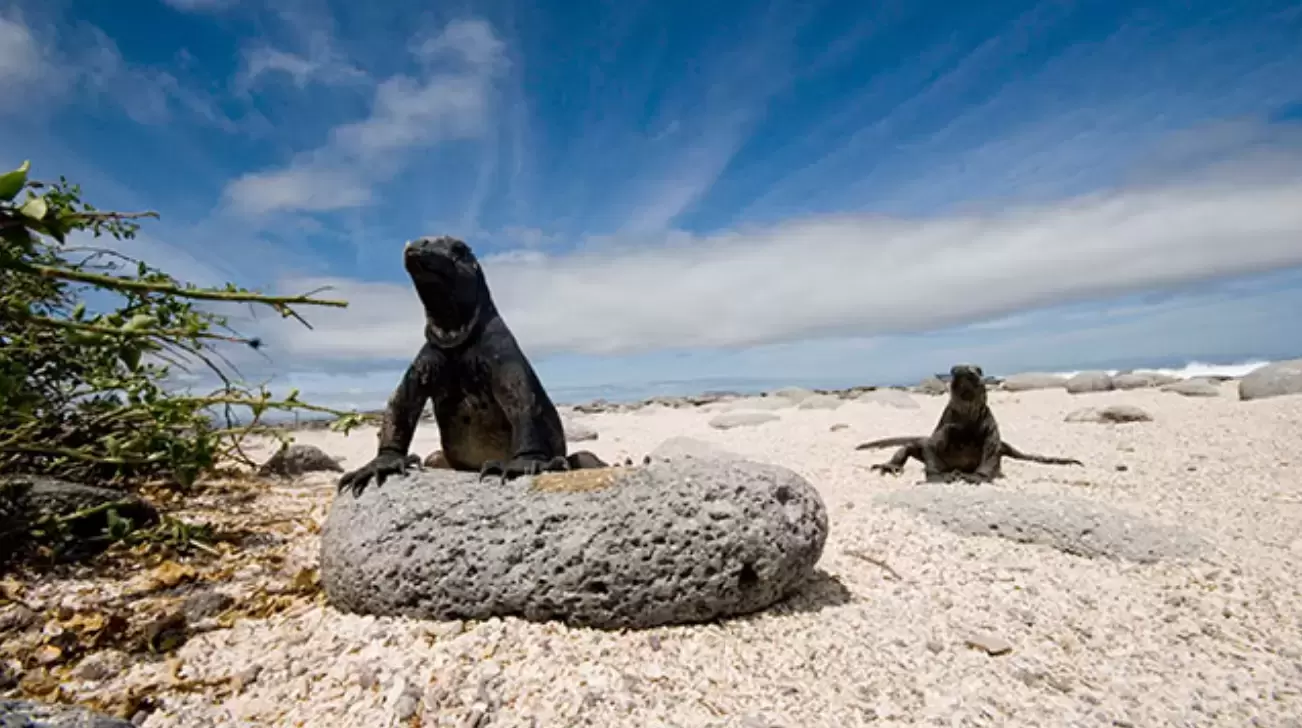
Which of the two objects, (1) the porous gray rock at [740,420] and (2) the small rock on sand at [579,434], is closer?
(2) the small rock on sand at [579,434]

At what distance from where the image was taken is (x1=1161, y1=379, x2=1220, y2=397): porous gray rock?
45.9ft

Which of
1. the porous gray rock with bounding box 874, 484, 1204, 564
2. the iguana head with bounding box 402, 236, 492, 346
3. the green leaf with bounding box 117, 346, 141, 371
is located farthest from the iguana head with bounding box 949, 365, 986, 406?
the green leaf with bounding box 117, 346, 141, 371

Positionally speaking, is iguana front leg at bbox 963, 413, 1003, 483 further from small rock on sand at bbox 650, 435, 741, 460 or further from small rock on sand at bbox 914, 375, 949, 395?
small rock on sand at bbox 914, 375, 949, 395

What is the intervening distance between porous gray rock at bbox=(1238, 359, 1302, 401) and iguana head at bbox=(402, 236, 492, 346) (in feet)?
45.5

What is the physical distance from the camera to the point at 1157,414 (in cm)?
1105

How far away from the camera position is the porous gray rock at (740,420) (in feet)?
45.9

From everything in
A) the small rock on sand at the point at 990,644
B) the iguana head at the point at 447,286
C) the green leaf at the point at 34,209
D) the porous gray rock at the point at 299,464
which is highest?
the iguana head at the point at 447,286

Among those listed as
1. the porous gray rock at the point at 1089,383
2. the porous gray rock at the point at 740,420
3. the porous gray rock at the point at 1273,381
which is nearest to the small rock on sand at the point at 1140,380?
the porous gray rock at the point at 1089,383

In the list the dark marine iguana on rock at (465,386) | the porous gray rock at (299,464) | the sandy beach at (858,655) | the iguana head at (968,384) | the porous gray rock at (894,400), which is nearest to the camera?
the sandy beach at (858,655)

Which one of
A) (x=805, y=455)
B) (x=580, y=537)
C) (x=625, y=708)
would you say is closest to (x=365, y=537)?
(x=580, y=537)

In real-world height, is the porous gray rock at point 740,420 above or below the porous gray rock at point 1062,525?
above

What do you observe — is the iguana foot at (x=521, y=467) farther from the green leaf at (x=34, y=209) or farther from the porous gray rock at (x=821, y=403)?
the porous gray rock at (x=821, y=403)

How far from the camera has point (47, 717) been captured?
1.82 m

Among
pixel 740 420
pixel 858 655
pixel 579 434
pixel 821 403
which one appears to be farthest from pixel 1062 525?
pixel 821 403
